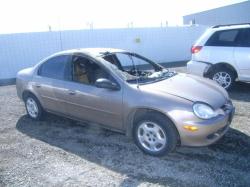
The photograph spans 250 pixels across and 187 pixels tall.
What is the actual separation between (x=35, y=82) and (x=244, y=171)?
4.21 meters

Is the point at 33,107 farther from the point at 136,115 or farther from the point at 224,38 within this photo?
the point at 224,38

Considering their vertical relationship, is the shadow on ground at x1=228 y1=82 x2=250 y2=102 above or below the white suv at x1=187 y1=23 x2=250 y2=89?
below

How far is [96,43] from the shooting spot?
1477cm

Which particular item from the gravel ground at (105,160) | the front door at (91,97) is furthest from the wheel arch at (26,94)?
the front door at (91,97)

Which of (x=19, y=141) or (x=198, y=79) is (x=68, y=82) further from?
(x=198, y=79)

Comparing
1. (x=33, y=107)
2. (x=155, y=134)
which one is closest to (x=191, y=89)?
(x=155, y=134)

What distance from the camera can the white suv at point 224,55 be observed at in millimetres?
7539

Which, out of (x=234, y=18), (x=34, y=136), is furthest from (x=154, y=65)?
(x=234, y=18)

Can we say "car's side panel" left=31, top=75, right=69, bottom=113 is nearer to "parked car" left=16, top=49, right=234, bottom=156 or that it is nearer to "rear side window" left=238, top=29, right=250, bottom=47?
"parked car" left=16, top=49, right=234, bottom=156

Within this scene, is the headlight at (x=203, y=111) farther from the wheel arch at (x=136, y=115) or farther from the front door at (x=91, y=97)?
the front door at (x=91, y=97)

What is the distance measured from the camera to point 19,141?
527 centimetres

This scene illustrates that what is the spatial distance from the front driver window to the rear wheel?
1.38 m

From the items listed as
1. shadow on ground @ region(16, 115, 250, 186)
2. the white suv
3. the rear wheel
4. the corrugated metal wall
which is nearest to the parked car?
the rear wheel

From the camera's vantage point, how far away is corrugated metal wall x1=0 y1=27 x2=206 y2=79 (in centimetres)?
1306
